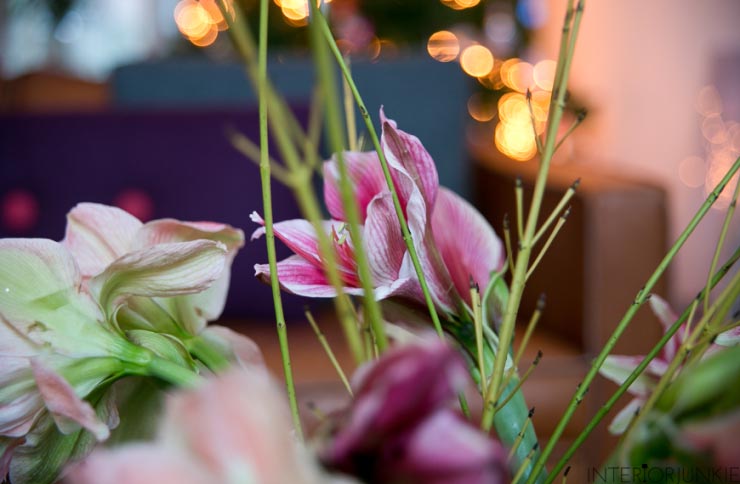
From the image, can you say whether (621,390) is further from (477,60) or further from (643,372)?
(477,60)

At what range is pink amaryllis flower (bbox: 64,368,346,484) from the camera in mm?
155

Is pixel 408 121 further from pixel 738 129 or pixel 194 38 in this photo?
pixel 194 38

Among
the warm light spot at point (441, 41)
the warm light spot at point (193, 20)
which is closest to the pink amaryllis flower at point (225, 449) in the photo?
the warm light spot at point (441, 41)

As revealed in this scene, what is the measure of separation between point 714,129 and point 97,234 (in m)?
3.50

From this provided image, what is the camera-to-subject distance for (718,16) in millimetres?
3609

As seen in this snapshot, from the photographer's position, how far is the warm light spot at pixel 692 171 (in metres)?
3.57

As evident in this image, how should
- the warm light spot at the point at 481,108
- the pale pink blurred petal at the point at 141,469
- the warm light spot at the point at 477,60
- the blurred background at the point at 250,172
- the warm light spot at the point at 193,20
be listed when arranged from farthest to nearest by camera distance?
1. the warm light spot at the point at 193,20
2. the warm light spot at the point at 481,108
3. the warm light spot at the point at 477,60
4. the blurred background at the point at 250,172
5. the pale pink blurred petal at the point at 141,469

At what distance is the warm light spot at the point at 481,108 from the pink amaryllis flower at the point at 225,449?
12.1 feet

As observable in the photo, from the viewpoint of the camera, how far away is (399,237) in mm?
278

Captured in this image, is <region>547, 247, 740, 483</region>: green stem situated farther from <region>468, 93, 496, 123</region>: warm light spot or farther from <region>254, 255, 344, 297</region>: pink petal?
<region>468, 93, 496, 123</region>: warm light spot

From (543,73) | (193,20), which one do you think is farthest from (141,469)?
(193,20)

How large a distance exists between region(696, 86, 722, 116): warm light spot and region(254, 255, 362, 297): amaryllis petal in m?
3.49

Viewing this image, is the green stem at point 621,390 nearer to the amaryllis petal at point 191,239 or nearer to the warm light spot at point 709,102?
the amaryllis petal at point 191,239

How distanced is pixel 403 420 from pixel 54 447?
0.48 ft
